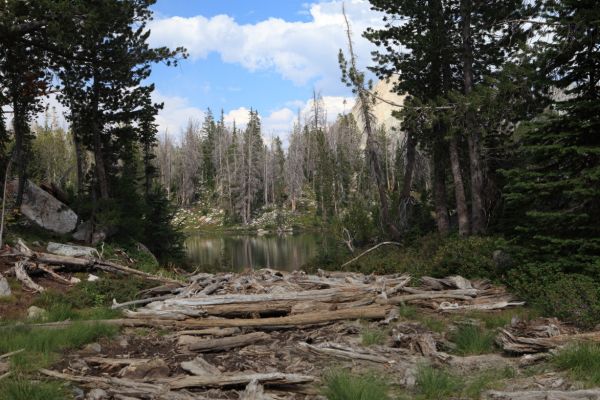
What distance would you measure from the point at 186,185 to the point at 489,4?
88.2 metres

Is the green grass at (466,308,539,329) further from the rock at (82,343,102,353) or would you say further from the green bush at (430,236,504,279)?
the rock at (82,343,102,353)

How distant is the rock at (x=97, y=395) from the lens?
→ 18.6ft

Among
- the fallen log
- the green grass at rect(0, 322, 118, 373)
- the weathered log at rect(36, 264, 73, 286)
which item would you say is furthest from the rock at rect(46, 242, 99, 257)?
the green grass at rect(0, 322, 118, 373)

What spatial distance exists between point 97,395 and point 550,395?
526 cm

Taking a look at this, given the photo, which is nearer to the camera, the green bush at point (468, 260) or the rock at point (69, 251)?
the green bush at point (468, 260)

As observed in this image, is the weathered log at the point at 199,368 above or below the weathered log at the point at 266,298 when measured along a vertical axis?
below

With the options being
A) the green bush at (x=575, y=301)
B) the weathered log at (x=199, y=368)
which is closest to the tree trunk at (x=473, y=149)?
the green bush at (x=575, y=301)

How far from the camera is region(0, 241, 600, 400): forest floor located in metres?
5.80

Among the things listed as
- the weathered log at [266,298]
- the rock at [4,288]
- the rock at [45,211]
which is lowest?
the weathered log at [266,298]

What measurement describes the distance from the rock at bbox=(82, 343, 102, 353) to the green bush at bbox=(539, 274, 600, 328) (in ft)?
27.9

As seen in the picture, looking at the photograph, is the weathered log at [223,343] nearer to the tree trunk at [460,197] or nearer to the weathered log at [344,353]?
the weathered log at [344,353]

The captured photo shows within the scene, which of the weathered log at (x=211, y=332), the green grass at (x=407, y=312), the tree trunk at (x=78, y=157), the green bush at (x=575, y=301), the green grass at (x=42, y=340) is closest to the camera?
the green grass at (x=42, y=340)

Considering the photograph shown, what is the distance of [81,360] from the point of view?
23.7 ft

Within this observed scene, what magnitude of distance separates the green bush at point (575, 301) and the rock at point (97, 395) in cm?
782
